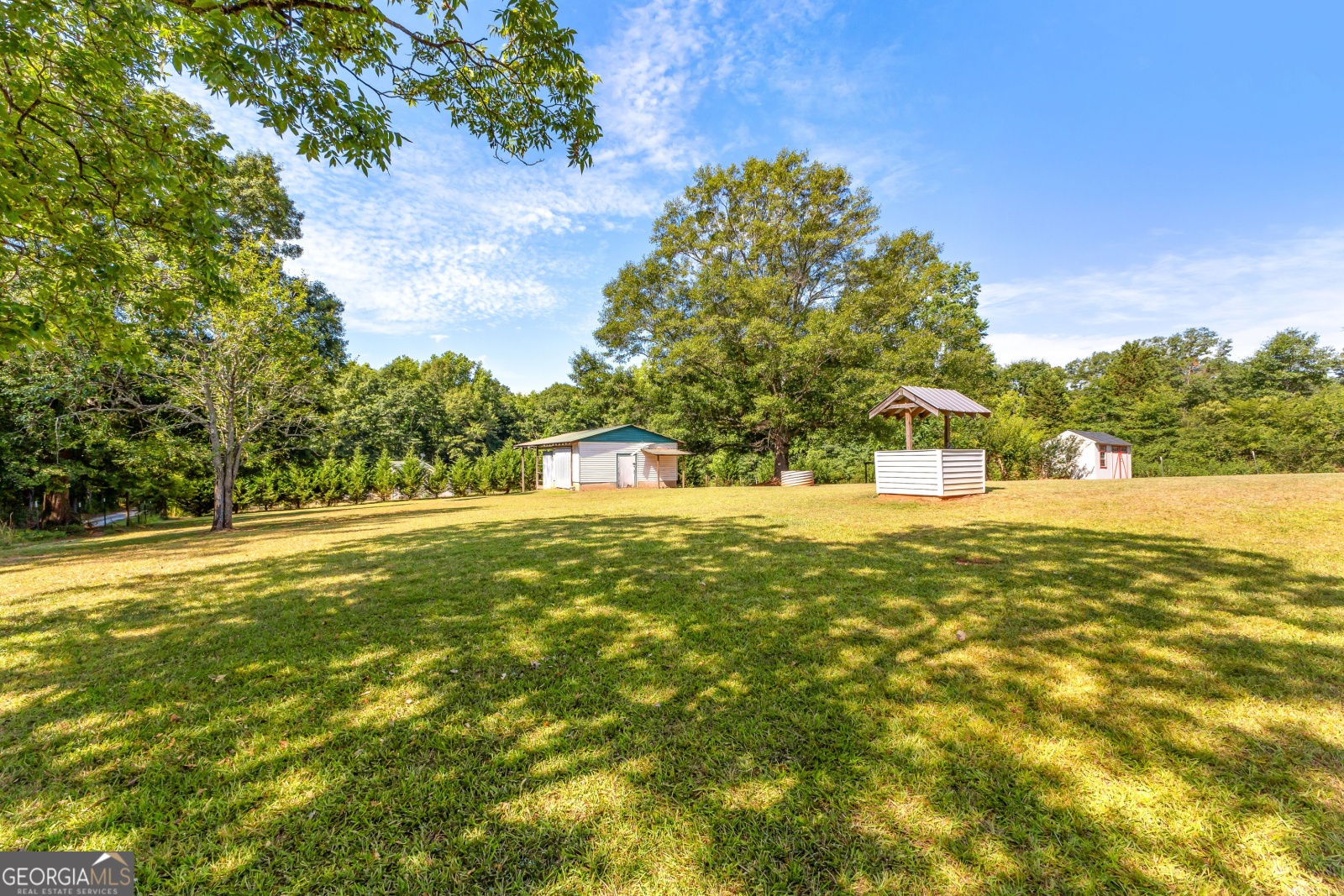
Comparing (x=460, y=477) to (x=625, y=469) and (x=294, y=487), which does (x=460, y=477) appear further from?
(x=625, y=469)

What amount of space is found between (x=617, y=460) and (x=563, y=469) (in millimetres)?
3082

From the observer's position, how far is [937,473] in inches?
421

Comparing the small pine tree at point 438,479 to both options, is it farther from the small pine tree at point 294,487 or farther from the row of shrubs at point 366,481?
the small pine tree at point 294,487

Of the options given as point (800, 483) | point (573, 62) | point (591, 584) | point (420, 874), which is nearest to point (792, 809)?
point (420, 874)

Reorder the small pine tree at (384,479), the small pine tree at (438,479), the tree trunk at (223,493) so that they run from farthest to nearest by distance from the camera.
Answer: the small pine tree at (438,479) < the small pine tree at (384,479) < the tree trunk at (223,493)

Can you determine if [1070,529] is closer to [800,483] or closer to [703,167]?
[800,483]

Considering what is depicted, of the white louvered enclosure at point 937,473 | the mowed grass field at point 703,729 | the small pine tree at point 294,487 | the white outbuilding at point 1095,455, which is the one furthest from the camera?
the white outbuilding at point 1095,455

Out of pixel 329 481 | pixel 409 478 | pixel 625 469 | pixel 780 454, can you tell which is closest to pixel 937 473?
pixel 780 454

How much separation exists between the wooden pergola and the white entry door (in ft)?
43.8

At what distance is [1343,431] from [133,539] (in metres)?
48.2

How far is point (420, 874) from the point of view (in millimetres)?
1521

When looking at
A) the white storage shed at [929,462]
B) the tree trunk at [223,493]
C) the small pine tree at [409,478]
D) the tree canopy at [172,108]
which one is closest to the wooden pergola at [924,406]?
the white storage shed at [929,462]

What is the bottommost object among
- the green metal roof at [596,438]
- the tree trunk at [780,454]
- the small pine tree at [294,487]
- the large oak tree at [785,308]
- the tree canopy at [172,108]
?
A: the small pine tree at [294,487]

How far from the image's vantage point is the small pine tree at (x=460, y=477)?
2253 centimetres
